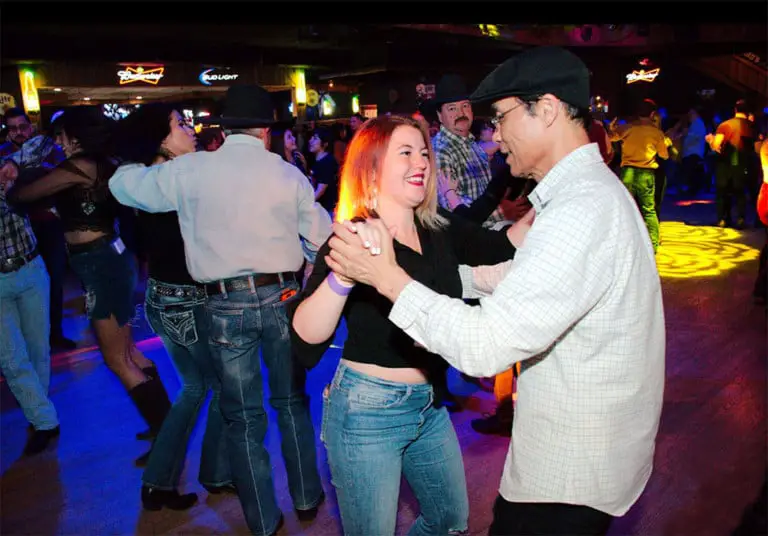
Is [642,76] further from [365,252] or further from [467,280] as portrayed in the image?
[365,252]

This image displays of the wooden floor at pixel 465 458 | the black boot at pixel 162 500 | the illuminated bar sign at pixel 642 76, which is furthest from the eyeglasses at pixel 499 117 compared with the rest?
the illuminated bar sign at pixel 642 76

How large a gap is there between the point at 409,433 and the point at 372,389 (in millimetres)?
192

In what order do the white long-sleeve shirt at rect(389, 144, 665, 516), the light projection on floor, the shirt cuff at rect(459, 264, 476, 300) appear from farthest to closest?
the light projection on floor, the shirt cuff at rect(459, 264, 476, 300), the white long-sleeve shirt at rect(389, 144, 665, 516)

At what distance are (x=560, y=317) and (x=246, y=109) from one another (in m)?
2.02

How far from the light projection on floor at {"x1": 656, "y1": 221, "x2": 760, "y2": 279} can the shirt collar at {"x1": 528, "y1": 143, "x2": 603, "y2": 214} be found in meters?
6.01

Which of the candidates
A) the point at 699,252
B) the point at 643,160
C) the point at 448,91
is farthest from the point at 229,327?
the point at 699,252

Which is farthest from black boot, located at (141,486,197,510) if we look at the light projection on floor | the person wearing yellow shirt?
the person wearing yellow shirt

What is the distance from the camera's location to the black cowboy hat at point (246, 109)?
289 cm

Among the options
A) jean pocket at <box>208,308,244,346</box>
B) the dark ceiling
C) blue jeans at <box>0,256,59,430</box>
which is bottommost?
blue jeans at <box>0,256,59,430</box>

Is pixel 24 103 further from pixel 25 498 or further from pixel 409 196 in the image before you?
pixel 409 196

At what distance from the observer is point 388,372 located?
2025mm

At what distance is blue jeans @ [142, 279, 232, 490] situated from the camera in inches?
126

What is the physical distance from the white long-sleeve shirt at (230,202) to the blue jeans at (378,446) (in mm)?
974

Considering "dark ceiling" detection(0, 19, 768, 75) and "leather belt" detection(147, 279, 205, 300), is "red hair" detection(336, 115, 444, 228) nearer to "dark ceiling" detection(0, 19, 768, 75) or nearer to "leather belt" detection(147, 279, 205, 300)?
"leather belt" detection(147, 279, 205, 300)
